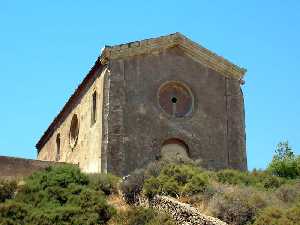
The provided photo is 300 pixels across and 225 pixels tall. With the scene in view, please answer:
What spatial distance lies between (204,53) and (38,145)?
16.1 metres

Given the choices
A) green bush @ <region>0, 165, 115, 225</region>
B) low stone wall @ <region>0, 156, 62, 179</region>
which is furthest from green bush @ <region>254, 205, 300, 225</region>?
low stone wall @ <region>0, 156, 62, 179</region>

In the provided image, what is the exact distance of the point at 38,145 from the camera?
43.2m

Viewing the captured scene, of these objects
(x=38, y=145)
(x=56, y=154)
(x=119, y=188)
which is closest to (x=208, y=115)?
(x=119, y=188)

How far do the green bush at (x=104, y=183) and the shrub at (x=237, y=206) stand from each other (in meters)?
5.02

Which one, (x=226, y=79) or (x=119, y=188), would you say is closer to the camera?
(x=119, y=188)

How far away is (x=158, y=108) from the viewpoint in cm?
2998

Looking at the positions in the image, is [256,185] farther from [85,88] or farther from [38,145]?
[38,145]

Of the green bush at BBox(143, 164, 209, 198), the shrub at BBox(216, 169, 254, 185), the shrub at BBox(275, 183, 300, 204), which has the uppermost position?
the shrub at BBox(216, 169, 254, 185)

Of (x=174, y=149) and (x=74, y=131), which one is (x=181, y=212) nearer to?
(x=174, y=149)

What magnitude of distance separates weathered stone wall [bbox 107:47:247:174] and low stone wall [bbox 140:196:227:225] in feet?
21.3

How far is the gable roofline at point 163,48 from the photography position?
97.9 ft

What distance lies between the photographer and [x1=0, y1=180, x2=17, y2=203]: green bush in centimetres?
2283

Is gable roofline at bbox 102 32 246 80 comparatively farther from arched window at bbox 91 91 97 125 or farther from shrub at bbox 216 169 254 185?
shrub at bbox 216 169 254 185

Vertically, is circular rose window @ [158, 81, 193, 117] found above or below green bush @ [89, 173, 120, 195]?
above
